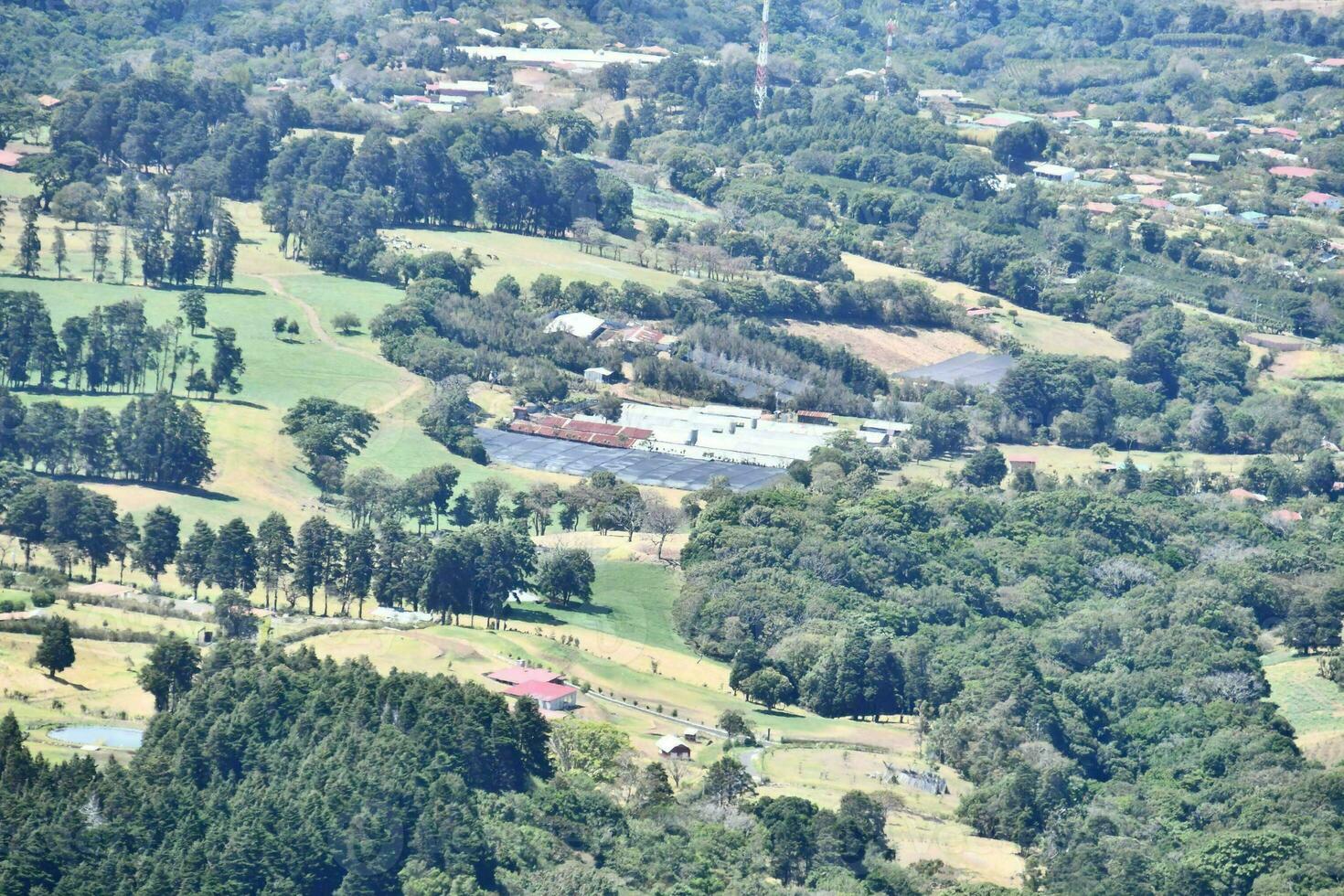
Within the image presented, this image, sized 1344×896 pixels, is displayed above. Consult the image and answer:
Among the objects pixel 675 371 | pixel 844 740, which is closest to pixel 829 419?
pixel 675 371

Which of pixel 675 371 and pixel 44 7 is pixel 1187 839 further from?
pixel 44 7

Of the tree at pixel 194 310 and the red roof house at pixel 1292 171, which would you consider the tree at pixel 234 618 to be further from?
the red roof house at pixel 1292 171

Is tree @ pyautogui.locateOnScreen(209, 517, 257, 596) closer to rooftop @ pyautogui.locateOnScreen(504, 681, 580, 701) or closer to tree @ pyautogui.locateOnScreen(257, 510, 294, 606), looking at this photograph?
tree @ pyautogui.locateOnScreen(257, 510, 294, 606)

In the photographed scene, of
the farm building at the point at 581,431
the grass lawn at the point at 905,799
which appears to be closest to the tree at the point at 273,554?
the grass lawn at the point at 905,799

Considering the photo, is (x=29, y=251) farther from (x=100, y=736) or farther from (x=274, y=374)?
(x=100, y=736)

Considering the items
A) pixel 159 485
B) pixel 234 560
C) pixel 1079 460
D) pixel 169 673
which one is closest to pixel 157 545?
pixel 234 560

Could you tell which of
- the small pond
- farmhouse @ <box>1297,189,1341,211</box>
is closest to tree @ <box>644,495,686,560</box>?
the small pond
